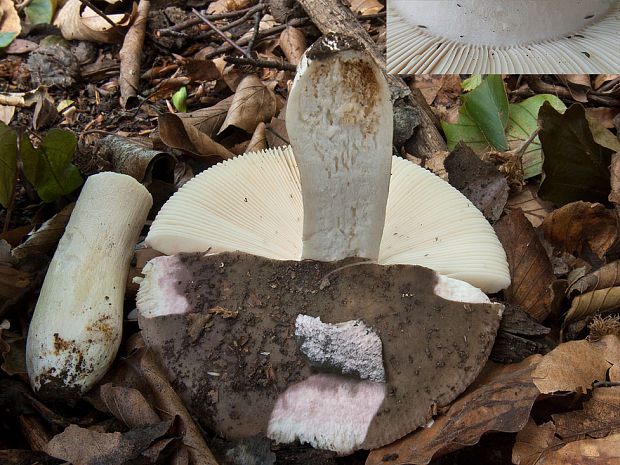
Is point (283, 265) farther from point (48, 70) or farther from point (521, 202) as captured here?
point (48, 70)

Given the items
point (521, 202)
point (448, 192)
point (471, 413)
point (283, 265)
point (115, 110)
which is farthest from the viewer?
point (115, 110)

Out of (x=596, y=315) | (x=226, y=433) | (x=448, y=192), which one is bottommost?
(x=226, y=433)

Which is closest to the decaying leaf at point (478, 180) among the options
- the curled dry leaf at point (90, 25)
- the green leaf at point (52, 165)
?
the green leaf at point (52, 165)

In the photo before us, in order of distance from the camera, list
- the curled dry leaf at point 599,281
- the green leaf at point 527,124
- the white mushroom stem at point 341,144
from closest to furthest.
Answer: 1. the white mushroom stem at point 341,144
2. the curled dry leaf at point 599,281
3. the green leaf at point 527,124

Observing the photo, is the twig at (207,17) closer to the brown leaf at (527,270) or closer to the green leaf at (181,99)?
the green leaf at (181,99)

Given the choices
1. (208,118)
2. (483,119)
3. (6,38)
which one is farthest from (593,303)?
(6,38)

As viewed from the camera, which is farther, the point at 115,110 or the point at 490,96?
the point at 115,110

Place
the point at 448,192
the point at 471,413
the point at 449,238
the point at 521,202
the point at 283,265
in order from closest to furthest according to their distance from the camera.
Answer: the point at 471,413, the point at 283,265, the point at 449,238, the point at 448,192, the point at 521,202

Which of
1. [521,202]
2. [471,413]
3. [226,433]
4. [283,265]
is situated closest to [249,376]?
[226,433]
